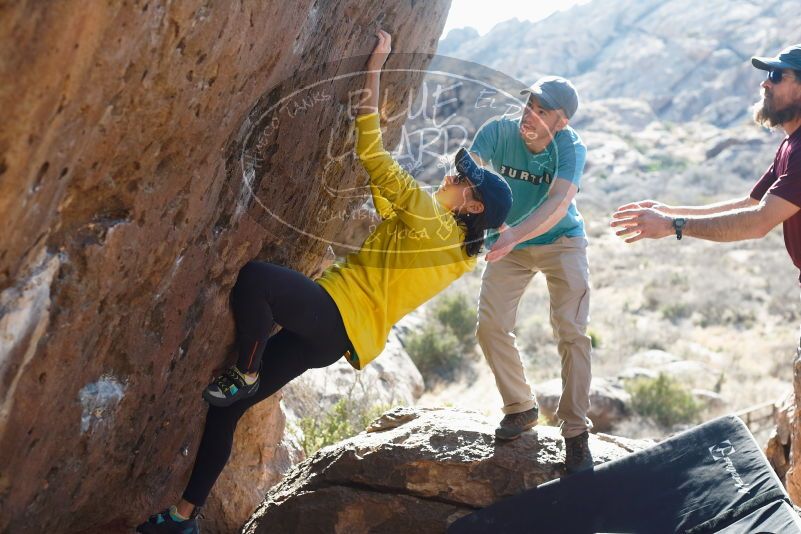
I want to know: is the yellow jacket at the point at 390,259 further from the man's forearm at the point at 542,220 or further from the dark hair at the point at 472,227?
the man's forearm at the point at 542,220

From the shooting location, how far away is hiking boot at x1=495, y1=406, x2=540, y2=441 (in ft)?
15.2

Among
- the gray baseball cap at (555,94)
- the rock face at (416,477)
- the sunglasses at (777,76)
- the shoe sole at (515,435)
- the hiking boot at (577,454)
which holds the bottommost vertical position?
the rock face at (416,477)

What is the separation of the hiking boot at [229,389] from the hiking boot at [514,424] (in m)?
1.49

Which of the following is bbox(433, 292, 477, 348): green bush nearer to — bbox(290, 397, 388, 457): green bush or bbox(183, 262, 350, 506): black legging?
bbox(290, 397, 388, 457): green bush

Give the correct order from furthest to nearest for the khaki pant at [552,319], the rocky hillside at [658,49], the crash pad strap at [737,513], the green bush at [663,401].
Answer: the rocky hillside at [658,49] → the green bush at [663,401] → the khaki pant at [552,319] → the crash pad strap at [737,513]

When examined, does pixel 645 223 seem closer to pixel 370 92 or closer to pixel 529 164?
pixel 529 164

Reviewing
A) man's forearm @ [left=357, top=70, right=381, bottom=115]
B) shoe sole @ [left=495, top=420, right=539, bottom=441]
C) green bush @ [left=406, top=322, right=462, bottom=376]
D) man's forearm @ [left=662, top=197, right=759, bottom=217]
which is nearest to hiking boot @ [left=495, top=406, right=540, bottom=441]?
shoe sole @ [left=495, top=420, right=539, bottom=441]

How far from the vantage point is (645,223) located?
4.25m

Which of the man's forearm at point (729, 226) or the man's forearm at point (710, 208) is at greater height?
the man's forearm at point (729, 226)

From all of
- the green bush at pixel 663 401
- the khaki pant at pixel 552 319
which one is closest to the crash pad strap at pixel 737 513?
the khaki pant at pixel 552 319

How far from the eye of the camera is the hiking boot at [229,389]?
3672mm

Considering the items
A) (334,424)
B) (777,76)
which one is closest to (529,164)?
(777,76)

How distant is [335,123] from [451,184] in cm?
75

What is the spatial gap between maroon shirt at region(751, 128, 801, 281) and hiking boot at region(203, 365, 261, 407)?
8.60 feet
